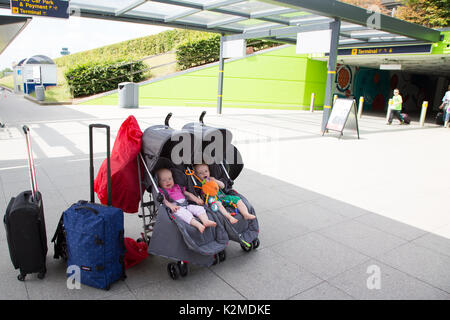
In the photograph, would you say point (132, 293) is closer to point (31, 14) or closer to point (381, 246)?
point (381, 246)

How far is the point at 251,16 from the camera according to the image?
11.2 m

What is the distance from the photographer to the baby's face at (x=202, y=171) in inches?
133

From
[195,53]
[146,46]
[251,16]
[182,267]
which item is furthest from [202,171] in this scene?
[146,46]

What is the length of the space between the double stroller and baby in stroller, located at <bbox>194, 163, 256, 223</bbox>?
47 millimetres

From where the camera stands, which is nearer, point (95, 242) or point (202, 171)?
point (95, 242)

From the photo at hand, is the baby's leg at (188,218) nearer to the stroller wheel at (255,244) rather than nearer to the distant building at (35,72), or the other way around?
the stroller wheel at (255,244)

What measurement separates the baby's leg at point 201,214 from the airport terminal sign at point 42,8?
28.6 ft

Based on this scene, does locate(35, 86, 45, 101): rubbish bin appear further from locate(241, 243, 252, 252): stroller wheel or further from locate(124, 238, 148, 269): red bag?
locate(241, 243, 252, 252): stroller wheel

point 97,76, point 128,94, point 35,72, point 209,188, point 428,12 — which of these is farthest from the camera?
point 428,12

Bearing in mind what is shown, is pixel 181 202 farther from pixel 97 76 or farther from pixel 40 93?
pixel 40 93

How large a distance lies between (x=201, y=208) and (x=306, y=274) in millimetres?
1084

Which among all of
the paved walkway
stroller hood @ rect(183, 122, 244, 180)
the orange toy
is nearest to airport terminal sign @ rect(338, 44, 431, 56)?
the paved walkway

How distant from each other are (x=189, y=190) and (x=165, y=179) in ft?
0.99

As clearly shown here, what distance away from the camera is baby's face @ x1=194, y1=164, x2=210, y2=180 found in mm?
3381
